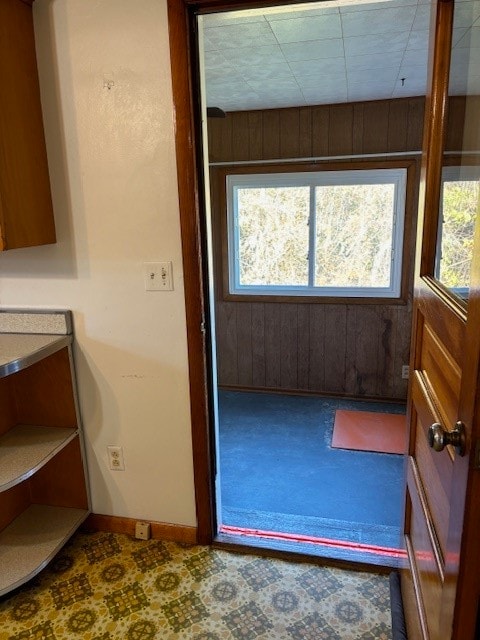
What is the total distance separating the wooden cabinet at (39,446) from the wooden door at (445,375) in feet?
4.25

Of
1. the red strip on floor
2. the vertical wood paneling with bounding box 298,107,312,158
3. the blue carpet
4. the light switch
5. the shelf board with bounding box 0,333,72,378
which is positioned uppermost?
the vertical wood paneling with bounding box 298,107,312,158

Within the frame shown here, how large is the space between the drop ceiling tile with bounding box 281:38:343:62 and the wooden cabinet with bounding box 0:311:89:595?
1733 millimetres

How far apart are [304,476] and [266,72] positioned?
2.50 m

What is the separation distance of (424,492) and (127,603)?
1.13 metres

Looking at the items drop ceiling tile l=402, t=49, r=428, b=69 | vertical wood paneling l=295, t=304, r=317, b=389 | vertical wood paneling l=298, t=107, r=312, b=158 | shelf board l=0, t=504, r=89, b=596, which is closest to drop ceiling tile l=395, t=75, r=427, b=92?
drop ceiling tile l=402, t=49, r=428, b=69

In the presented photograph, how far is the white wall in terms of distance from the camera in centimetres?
158

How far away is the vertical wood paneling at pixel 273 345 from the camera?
4.10 meters

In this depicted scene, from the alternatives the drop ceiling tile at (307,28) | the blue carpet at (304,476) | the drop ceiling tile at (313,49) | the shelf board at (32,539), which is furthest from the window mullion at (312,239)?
the shelf board at (32,539)

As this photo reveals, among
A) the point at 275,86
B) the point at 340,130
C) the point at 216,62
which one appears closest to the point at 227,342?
the point at 340,130

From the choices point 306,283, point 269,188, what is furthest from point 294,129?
point 306,283

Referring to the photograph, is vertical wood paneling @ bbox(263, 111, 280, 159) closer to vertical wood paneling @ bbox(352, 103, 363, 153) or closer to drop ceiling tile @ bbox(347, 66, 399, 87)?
vertical wood paneling @ bbox(352, 103, 363, 153)

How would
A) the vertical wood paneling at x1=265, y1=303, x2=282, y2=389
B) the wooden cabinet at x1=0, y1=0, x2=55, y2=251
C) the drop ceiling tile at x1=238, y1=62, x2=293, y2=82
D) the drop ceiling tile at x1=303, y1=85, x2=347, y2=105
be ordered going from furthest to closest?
the vertical wood paneling at x1=265, y1=303, x2=282, y2=389
the drop ceiling tile at x1=303, y1=85, x2=347, y2=105
the drop ceiling tile at x1=238, y1=62, x2=293, y2=82
the wooden cabinet at x1=0, y1=0, x2=55, y2=251

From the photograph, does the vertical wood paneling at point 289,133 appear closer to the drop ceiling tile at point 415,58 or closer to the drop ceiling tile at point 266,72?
the drop ceiling tile at point 266,72

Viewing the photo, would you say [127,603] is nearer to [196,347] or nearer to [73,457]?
[73,457]
